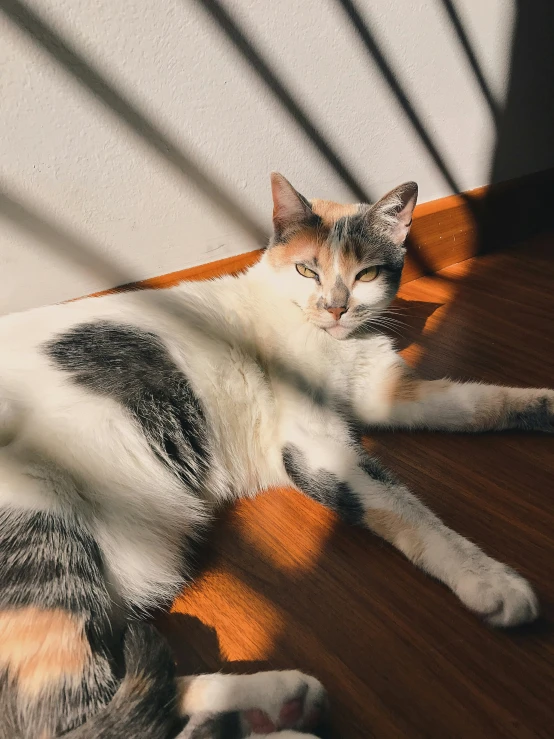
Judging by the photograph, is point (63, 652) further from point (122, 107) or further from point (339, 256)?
point (122, 107)

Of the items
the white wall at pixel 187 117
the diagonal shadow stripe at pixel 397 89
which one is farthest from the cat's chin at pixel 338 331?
the diagonal shadow stripe at pixel 397 89

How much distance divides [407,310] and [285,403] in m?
0.72

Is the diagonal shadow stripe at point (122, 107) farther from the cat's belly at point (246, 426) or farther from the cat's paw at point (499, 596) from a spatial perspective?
the cat's paw at point (499, 596)

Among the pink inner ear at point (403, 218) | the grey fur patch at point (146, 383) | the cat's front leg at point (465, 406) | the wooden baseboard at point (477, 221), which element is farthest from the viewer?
the wooden baseboard at point (477, 221)

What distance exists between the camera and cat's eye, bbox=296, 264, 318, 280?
3.70 ft

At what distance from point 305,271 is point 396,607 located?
69 centimetres

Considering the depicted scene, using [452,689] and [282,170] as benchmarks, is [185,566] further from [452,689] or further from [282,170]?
[282,170]

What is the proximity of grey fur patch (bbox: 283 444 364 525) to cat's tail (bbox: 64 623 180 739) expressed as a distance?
371 mm

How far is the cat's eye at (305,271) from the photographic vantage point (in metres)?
1.13

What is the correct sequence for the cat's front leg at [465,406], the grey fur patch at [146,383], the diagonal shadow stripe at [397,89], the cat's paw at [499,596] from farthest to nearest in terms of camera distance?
the diagonal shadow stripe at [397,89] < the cat's front leg at [465,406] < the grey fur patch at [146,383] < the cat's paw at [499,596]

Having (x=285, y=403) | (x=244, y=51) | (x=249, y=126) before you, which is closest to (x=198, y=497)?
(x=285, y=403)

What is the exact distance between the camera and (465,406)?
108 cm

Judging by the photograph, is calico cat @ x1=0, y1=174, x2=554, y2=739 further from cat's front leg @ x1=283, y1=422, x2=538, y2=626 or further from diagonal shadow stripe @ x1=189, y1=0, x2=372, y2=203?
diagonal shadow stripe @ x1=189, y1=0, x2=372, y2=203

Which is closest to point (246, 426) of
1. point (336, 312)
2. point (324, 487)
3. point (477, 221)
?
point (324, 487)
